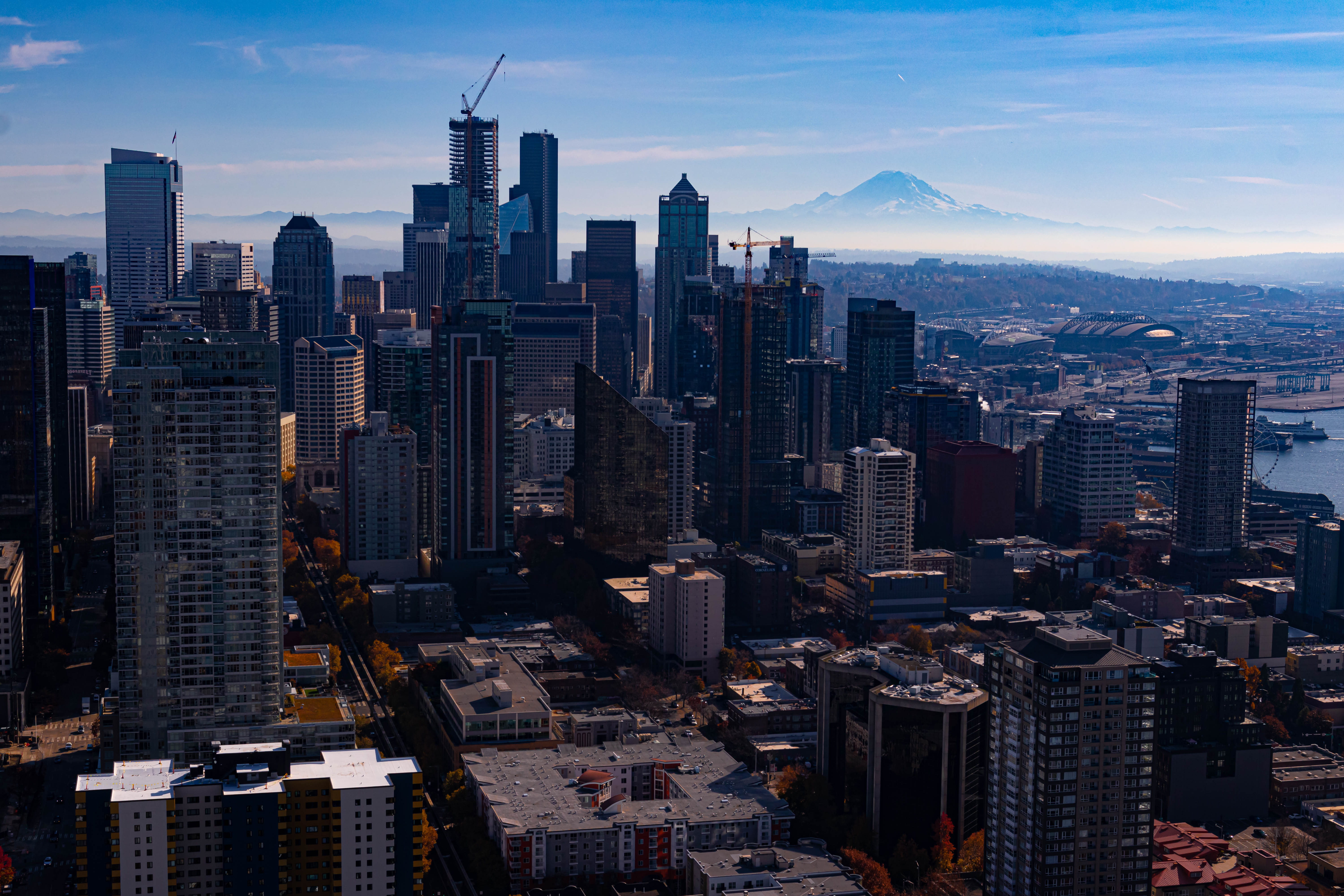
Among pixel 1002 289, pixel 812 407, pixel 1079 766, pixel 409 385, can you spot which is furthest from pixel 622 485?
pixel 1002 289

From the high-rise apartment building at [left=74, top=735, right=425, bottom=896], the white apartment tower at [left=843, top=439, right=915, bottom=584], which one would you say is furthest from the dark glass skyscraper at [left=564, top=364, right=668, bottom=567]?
the high-rise apartment building at [left=74, top=735, right=425, bottom=896]

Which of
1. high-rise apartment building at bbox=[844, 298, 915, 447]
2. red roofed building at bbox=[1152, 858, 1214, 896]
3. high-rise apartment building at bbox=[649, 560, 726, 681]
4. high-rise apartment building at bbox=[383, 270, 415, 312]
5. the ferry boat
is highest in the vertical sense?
high-rise apartment building at bbox=[383, 270, 415, 312]

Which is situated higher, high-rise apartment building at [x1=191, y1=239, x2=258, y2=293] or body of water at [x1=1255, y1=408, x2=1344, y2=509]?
high-rise apartment building at [x1=191, y1=239, x2=258, y2=293]

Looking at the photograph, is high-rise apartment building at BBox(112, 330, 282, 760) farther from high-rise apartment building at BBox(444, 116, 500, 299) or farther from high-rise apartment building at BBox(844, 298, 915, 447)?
high-rise apartment building at BBox(444, 116, 500, 299)

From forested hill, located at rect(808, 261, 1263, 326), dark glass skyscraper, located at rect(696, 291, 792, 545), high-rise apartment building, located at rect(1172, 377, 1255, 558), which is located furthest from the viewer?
forested hill, located at rect(808, 261, 1263, 326)

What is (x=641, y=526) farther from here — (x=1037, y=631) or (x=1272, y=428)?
(x=1272, y=428)
